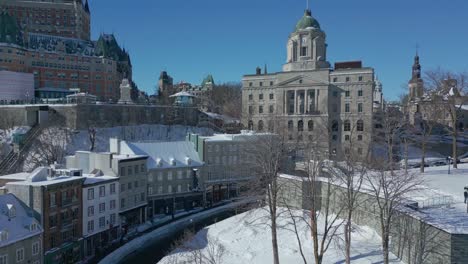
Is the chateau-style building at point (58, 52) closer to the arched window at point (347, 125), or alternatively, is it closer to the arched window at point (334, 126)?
the arched window at point (334, 126)

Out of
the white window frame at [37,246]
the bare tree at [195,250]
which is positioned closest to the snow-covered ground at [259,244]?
the bare tree at [195,250]

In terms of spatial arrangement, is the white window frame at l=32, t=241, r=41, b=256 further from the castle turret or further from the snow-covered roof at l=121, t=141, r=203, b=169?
the castle turret

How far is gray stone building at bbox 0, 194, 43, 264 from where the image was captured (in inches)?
1024

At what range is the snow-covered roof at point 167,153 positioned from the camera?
160ft

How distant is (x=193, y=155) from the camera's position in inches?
2143

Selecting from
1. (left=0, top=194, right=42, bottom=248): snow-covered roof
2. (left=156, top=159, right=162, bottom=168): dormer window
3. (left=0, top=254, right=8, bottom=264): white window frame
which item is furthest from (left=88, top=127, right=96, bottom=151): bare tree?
(left=0, top=254, right=8, bottom=264): white window frame

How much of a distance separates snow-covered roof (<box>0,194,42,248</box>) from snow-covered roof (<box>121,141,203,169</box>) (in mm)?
17724

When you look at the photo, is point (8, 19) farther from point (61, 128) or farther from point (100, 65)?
point (61, 128)

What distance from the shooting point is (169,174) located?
4978 centimetres

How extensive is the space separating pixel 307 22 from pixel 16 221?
62683mm

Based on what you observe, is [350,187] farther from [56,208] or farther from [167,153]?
[167,153]

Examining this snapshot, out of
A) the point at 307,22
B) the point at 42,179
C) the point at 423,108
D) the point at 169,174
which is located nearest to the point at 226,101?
the point at 307,22

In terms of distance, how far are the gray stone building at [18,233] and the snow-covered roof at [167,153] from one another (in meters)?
17.9

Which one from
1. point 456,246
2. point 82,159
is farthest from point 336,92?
point 456,246
